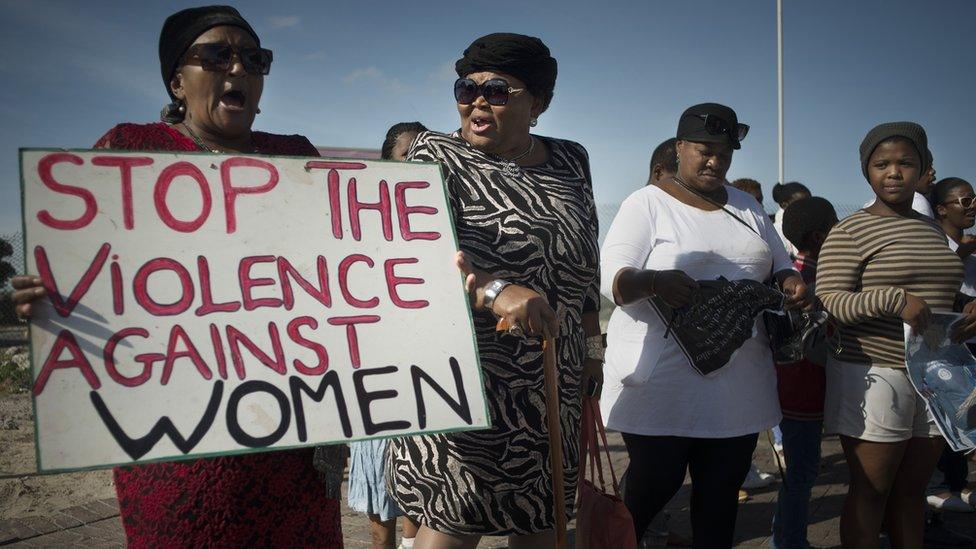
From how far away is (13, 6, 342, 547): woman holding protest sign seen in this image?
5.72ft

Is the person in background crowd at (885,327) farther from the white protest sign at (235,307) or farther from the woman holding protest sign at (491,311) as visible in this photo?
the white protest sign at (235,307)

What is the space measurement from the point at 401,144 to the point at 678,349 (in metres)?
1.84

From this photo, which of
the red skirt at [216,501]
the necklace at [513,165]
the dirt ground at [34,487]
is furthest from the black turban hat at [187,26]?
the dirt ground at [34,487]

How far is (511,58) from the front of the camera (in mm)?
2285

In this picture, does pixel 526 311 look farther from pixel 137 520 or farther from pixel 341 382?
pixel 137 520

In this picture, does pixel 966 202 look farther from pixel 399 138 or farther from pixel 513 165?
pixel 513 165

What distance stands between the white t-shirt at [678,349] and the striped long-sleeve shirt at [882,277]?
0.37 metres

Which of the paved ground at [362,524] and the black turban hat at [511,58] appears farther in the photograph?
the paved ground at [362,524]

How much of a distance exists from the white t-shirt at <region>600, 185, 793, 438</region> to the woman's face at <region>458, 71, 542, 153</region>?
889 millimetres

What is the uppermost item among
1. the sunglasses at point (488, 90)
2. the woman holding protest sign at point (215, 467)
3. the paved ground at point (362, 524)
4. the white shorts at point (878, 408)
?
the sunglasses at point (488, 90)

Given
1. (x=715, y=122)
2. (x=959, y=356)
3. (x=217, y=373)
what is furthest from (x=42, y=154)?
(x=959, y=356)

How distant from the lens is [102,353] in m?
1.50

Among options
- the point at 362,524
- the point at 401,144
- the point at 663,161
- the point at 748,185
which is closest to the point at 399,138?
the point at 401,144

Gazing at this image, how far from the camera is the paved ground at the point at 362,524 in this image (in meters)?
4.18
